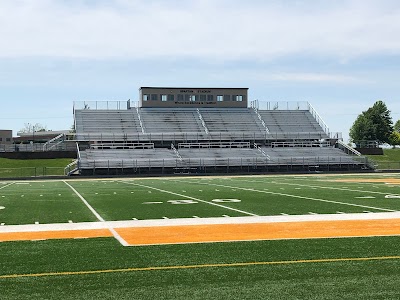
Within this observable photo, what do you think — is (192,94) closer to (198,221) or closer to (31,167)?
(31,167)

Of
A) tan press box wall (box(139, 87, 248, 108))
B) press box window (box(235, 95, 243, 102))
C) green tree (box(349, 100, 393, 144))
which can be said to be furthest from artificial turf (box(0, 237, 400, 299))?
green tree (box(349, 100, 393, 144))

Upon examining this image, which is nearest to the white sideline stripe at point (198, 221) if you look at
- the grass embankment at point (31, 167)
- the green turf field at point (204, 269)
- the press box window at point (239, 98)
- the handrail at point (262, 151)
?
the green turf field at point (204, 269)

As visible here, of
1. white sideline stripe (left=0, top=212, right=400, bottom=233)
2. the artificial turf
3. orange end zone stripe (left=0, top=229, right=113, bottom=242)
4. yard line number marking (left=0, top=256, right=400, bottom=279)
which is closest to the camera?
the artificial turf

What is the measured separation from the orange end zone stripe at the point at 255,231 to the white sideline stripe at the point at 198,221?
590 millimetres

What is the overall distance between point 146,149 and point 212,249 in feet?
165

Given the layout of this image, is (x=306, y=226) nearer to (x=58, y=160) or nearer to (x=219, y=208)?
(x=219, y=208)

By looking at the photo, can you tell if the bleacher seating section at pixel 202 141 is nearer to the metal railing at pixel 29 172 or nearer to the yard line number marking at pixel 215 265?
the metal railing at pixel 29 172

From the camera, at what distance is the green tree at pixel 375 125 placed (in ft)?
355

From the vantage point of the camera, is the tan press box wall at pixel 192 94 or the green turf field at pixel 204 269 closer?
the green turf field at pixel 204 269

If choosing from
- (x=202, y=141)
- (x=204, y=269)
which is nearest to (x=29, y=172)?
(x=202, y=141)

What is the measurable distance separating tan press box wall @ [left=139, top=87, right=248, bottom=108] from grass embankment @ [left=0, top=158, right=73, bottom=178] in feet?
47.1

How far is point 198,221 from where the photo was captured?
15148mm

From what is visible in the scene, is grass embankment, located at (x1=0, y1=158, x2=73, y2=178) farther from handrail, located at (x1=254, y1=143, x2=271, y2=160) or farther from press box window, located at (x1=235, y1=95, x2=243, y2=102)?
press box window, located at (x1=235, y1=95, x2=243, y2=102)

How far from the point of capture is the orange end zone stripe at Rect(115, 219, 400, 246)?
39.7ft
